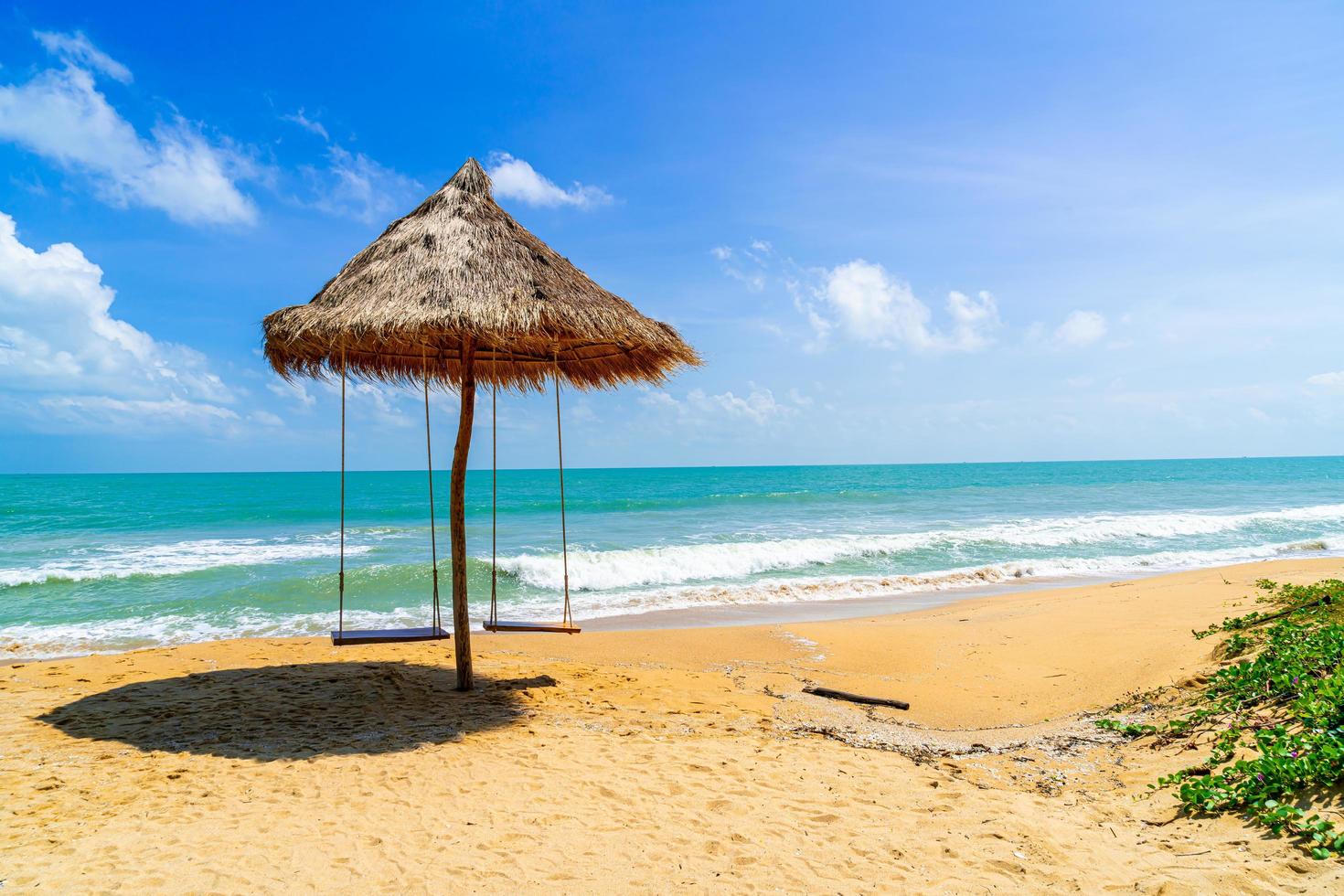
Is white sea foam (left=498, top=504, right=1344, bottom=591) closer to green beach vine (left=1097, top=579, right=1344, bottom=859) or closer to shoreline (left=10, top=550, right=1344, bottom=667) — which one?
shoreline (left=10, top=550, right=1344, bottom=667)

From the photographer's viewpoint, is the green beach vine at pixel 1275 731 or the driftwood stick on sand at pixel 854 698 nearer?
the green beach vine at pixel 1275 731

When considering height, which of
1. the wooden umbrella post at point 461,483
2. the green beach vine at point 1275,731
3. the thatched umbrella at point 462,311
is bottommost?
Answer: the green beach vine at point 1275,731

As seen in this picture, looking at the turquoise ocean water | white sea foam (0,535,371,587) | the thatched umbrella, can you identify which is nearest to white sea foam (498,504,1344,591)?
the turquoise ocean water

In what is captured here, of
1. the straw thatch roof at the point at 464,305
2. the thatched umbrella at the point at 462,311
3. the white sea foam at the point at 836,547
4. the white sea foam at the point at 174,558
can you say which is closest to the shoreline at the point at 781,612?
the white sea foam at the point at 836,547

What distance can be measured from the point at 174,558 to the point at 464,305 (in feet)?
46.9

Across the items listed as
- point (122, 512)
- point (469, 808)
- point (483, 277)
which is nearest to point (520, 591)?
point (483, 277)

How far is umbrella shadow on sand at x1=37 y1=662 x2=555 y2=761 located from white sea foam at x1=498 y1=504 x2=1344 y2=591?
6777 mm

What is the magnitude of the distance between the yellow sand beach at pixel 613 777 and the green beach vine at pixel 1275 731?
0.13 m

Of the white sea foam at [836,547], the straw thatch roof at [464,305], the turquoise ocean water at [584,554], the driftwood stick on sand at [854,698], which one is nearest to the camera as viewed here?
the straw thatch roof at [464,305]

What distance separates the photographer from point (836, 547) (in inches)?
611

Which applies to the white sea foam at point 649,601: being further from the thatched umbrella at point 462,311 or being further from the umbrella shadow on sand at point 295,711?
the thatched umbrella at point 462,311

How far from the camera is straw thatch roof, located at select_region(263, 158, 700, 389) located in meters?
4.46

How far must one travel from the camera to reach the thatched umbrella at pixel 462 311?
A: 447 cm

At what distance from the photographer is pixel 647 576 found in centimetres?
1315
